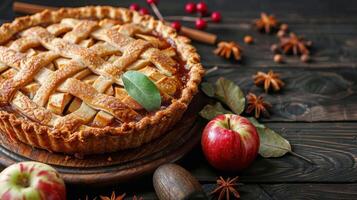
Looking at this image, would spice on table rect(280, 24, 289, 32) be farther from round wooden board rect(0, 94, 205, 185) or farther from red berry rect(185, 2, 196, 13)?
round wooden board rect(0, 94, 205, 185)

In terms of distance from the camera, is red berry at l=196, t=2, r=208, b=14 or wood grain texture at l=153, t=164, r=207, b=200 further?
red berry at l=196, t=2, r=208, b=14

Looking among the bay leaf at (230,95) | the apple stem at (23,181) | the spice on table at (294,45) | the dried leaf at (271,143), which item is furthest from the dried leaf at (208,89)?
the apple stem at (23,181)

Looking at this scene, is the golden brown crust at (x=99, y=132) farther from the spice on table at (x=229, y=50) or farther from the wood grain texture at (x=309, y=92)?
the spice on table at (x=229, y=50)

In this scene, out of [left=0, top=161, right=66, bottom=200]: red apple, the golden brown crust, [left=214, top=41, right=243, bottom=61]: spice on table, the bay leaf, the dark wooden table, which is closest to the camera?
[left=0, top=161, right=66, bottom=200]: red apple

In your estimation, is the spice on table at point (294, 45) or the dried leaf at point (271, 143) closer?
the dried leaf at point (271, 143)

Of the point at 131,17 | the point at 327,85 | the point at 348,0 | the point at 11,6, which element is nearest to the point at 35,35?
the point at 131,17

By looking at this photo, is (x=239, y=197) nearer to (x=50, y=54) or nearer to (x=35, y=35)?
(x=50, y=54)

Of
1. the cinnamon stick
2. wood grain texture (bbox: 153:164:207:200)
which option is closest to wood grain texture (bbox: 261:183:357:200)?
wood grain texture (bbox: 153:164:207:200)
